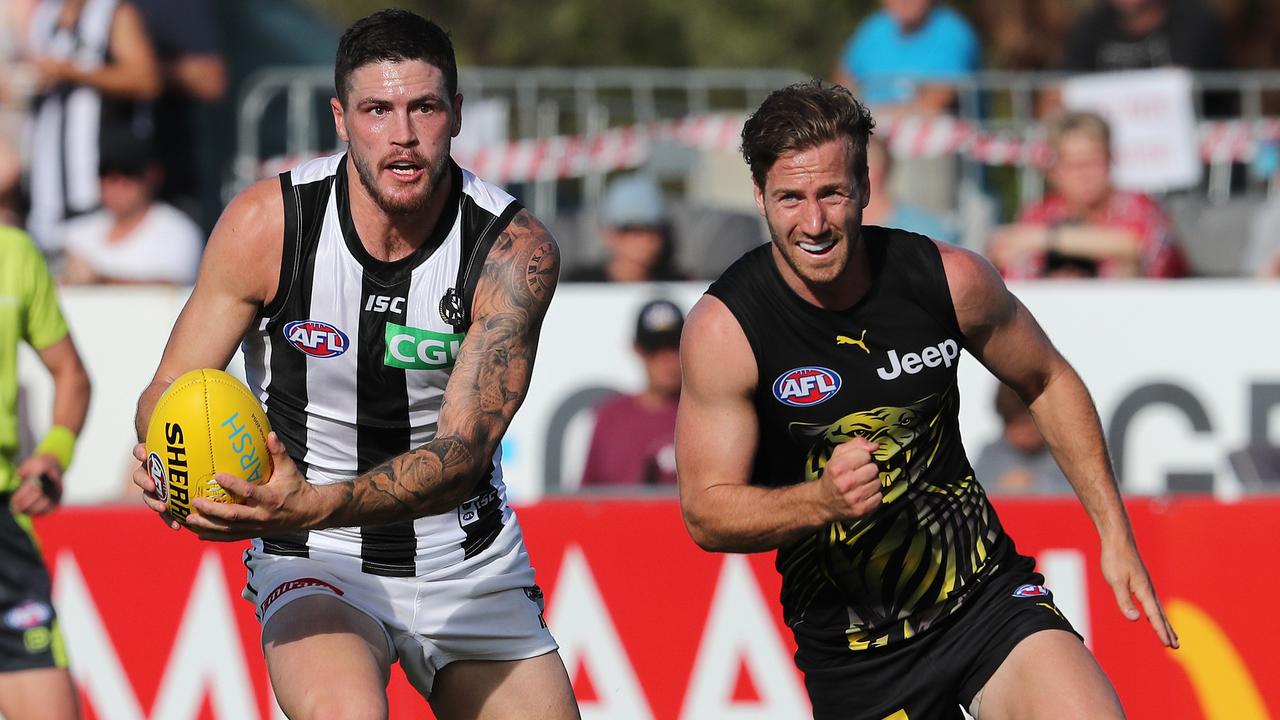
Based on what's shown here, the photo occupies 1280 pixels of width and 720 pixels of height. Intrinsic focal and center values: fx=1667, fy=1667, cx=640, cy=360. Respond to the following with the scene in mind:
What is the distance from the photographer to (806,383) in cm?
506

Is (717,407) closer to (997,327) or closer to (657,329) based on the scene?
(997,327)

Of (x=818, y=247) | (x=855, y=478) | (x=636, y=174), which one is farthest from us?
(x=636, y=174)

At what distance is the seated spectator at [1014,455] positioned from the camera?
8516 millimetres

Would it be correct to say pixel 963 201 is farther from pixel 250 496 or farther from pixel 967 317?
pixel 250 496

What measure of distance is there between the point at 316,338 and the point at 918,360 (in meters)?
1.83

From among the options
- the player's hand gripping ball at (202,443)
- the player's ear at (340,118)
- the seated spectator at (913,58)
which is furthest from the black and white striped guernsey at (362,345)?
the seated spectator at (913,58)

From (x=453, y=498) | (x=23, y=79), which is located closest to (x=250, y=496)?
(x=453, y=498)

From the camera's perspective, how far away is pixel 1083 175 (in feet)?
31.0

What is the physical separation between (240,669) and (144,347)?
3.07 m

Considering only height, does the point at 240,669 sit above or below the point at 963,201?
below

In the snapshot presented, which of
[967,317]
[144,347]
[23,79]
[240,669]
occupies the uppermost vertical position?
[23,79]

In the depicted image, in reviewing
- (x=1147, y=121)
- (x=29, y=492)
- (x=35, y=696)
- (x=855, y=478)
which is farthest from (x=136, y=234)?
(x=855, y=478)

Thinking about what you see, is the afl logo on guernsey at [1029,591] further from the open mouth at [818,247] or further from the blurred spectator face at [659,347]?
the blurred spectator face at [659,347]

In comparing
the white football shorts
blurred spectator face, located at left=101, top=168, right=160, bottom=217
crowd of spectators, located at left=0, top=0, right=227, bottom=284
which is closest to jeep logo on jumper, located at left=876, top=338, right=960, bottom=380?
the white football shorts
